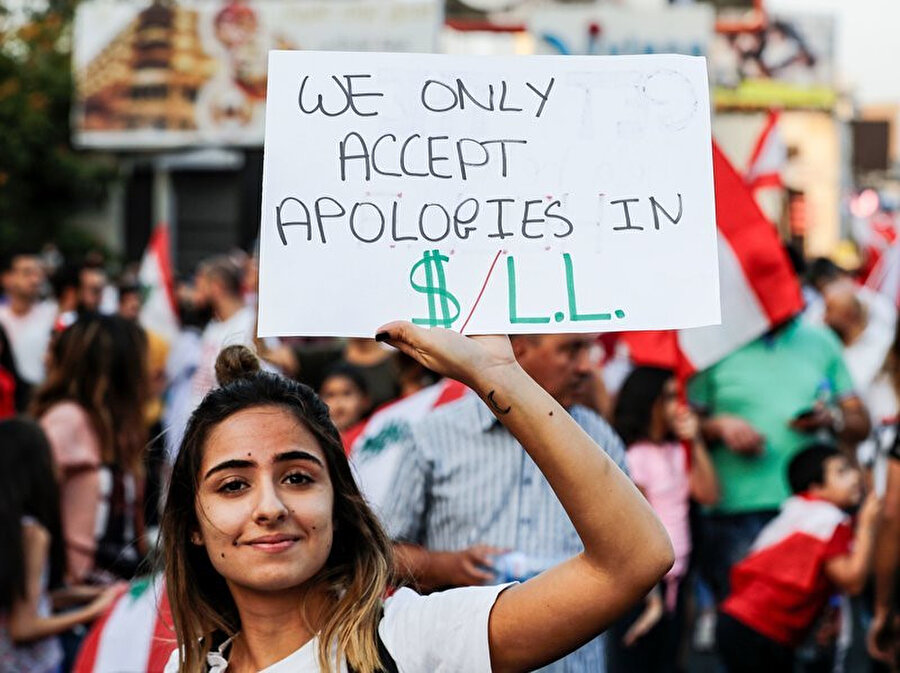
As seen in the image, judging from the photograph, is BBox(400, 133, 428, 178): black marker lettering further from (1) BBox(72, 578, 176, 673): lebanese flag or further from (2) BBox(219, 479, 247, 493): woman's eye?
(1) BBox(72, 578, 176, 673): lebanese flag

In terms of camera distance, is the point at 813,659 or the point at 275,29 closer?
the point at 813,659

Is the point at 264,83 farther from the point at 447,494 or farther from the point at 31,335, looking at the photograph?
the point at 447,494

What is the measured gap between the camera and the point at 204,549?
292 centimetres

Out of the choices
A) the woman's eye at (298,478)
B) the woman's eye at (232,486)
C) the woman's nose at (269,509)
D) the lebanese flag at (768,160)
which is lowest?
the woman's nose at (269,509)

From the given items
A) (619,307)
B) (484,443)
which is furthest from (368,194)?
(484,443)

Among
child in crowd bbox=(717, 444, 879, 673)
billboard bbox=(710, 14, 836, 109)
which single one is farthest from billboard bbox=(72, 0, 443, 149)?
billboard bbox=(710, 14, 836, 109)

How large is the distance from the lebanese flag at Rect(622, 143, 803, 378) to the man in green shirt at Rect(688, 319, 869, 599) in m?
0.20

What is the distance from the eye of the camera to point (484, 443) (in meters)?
4.16

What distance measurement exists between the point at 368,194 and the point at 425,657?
2.71 ft

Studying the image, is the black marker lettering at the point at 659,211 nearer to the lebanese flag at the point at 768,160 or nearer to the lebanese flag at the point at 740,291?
the lebanese flag at the point at 740,291

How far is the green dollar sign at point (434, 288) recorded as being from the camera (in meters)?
2.62

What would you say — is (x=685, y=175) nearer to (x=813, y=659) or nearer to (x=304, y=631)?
(x=304, y=631)

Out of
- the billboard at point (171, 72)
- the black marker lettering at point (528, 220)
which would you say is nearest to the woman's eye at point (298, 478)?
the black marker lettering at point (528, 220)

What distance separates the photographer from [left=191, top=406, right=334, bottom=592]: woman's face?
2605 millimetres
